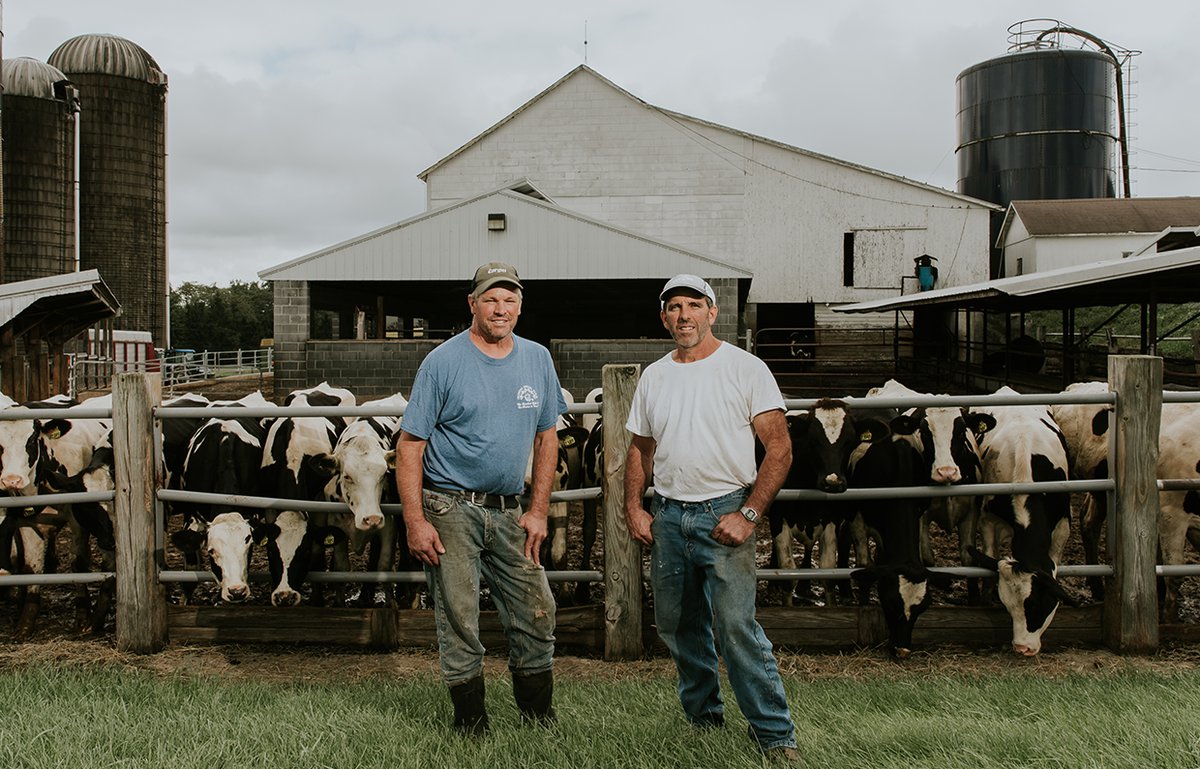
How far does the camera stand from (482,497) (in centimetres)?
360

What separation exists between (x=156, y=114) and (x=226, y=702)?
113 feet

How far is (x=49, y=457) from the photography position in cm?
668

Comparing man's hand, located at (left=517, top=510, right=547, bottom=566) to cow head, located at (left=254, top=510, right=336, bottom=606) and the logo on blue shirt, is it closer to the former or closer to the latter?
the logo on blue shirt

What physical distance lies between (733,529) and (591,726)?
0.99 metres

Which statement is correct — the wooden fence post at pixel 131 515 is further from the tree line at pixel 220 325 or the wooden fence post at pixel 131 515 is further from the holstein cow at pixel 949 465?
the tree line at pixel 220 325

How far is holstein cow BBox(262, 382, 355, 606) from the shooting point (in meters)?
5.48

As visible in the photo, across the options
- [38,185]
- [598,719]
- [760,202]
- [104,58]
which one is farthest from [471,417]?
[104,58]

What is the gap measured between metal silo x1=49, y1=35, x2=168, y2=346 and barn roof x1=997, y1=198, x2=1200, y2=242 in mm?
29761

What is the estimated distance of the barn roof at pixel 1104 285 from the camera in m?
11.0

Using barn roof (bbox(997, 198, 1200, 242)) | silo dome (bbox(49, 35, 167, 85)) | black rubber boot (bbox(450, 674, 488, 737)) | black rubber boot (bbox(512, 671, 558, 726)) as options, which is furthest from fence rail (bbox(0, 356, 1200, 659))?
silo dome (bbox(49, 35, 167, 85))

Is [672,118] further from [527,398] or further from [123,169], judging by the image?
[527,398]

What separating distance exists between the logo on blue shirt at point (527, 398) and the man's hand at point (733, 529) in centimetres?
89

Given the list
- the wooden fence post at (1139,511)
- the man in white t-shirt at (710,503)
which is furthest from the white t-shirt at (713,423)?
the wooden fence post at (1139,511)

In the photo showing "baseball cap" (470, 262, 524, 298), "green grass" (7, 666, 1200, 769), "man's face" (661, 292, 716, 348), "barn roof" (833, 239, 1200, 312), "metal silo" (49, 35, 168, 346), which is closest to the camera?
"green grass" (7, 666, 1200, 769)
